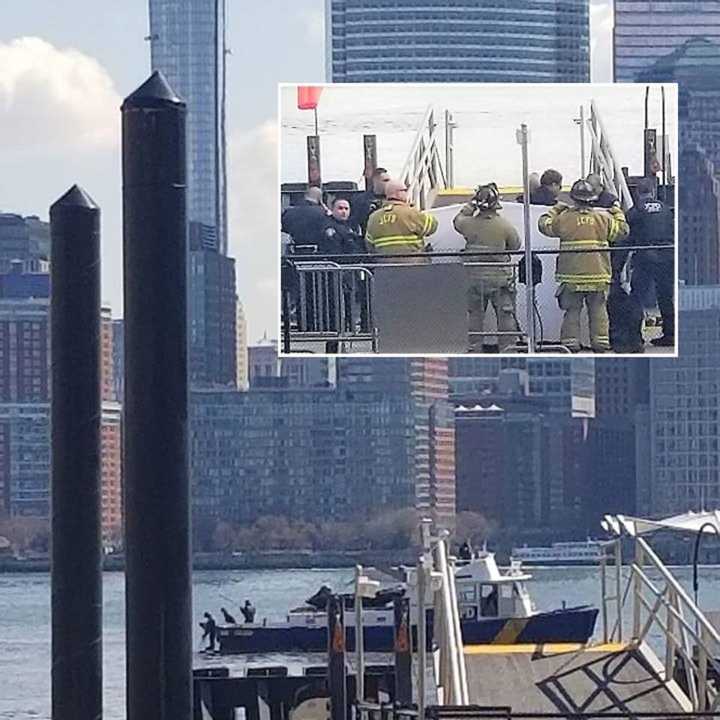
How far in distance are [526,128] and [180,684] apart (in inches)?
339

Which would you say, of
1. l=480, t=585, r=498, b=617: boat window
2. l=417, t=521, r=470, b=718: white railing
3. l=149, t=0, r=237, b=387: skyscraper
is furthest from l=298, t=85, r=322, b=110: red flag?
l=149, t=0, r=237, b=387: skyscraper

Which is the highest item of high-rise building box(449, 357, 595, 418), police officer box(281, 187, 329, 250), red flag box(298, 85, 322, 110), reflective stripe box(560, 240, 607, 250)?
red flag box(298, 85, 322, 110)

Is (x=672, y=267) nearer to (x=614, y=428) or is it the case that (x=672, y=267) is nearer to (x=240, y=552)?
(x=240, y=552)

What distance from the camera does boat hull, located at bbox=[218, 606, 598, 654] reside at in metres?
22.6

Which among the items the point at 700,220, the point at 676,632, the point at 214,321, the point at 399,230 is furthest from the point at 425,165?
the point at 700,220

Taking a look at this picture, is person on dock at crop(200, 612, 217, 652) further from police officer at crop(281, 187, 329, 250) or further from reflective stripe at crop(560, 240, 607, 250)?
reflective stripe at crop(560, 240, 607, 250)

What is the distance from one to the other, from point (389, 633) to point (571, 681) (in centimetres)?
1380

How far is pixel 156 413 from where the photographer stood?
910 cm

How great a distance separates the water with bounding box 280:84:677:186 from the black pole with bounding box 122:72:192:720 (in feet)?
23.7

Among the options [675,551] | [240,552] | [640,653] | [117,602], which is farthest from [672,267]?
[240,552]

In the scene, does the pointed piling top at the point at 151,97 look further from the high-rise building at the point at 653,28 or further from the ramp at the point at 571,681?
the high-rise building at the point at 653,28

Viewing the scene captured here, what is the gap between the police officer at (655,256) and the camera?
16.3 m

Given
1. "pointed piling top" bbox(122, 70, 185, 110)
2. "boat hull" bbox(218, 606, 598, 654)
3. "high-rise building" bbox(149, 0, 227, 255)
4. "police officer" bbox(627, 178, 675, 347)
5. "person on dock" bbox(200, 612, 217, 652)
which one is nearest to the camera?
"pointed piling top" bbox(122, 70, 185, 110)

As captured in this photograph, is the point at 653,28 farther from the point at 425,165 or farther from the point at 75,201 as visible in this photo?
the point at 75,201
